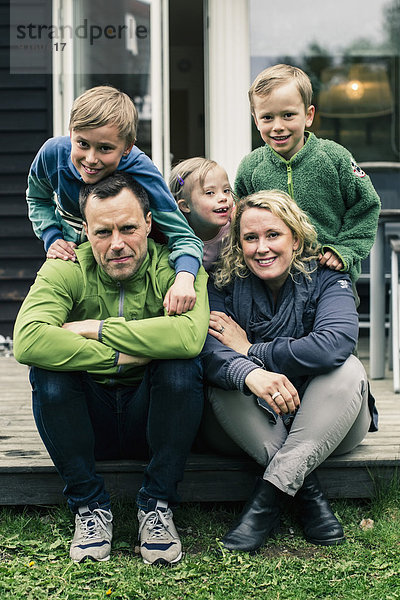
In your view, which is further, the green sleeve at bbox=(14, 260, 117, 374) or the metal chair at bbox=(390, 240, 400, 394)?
the metal chair at bbox=(390, 240, 400, 394)

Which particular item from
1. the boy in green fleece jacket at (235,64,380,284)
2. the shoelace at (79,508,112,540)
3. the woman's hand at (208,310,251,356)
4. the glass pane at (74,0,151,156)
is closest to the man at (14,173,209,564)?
the shoelace at (79,508,112,540)

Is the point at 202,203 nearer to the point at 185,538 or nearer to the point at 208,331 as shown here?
the point at 208,331

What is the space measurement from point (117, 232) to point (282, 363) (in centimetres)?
60

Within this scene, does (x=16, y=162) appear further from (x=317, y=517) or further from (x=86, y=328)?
(x=317, y=517)

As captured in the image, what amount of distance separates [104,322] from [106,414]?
29 centimetres

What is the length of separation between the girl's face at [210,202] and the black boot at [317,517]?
2.89 ft

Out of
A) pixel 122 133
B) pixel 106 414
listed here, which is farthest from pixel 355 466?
pixel 122 133

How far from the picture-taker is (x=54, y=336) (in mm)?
1929

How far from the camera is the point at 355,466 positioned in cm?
225

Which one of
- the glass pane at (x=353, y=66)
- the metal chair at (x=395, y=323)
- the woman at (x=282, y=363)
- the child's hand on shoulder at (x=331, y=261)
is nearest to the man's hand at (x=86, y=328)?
the woman at (x=282, y=363)

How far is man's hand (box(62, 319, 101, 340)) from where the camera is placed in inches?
78.8

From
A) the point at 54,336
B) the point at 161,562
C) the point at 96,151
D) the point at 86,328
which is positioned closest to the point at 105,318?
the point at 86,328

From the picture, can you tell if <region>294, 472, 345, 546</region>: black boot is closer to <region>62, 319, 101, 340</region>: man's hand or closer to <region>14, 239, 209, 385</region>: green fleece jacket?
<region>14, 239, 209, 385</region>: green fleece jacket

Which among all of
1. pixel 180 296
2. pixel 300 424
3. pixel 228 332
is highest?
pixel 180 296
